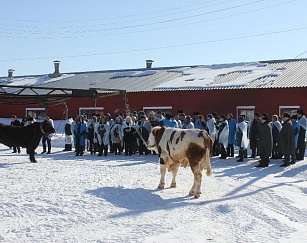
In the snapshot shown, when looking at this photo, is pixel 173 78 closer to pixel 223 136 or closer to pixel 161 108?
pixel 161 108

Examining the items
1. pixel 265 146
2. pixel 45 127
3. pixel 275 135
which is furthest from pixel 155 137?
pixel 275 135

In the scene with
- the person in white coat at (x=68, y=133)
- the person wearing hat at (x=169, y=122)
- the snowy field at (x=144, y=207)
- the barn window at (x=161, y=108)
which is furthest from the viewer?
the barn window at (x=161, y=108)

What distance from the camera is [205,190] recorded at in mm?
11000

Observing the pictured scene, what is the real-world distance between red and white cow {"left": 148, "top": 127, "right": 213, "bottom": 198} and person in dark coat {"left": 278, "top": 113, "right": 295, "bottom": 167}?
5.46 metres

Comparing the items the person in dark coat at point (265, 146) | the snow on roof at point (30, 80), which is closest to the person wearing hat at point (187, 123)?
the person in dark coat at point (265, 146)

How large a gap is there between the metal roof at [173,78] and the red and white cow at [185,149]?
16.4 m

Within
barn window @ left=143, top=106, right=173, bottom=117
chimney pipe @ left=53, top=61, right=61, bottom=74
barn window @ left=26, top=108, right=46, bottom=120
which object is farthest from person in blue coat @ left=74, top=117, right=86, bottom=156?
chimney pipe @ left=53, top=61, right=61, bottom=74

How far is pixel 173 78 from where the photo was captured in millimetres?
33812

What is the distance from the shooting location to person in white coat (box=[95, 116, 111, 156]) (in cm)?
1962

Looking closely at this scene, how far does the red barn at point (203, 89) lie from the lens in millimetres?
26781

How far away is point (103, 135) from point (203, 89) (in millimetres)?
10740

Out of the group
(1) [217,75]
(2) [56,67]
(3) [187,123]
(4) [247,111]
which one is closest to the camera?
(3) [187,123]

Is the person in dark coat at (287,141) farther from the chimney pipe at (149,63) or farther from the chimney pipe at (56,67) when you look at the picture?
the chimney pipe at (56,67)

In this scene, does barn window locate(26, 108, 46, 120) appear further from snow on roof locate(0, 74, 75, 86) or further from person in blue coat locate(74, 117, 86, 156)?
person in blue coat locate(74, 117, 86, 156)
